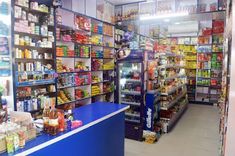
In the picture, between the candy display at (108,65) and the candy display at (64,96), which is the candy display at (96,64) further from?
the candy display at (64,96)

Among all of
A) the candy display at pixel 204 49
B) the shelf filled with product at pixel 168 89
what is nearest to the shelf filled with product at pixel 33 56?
the shelf filled with product at pixel 168 89

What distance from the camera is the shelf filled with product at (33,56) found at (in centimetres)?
420

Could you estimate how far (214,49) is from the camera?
929 cm

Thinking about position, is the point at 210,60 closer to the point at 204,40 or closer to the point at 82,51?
the point at 204,40

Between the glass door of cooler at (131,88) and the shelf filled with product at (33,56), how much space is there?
1698 mm

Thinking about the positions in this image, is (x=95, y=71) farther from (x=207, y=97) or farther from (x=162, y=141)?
(x=207, y=97)

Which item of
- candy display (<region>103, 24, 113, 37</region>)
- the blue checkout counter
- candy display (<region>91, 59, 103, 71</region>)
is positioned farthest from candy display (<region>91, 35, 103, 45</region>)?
the blue checkout counter

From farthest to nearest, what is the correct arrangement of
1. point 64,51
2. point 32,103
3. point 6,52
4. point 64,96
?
point 64,96 < point 64,51 < point 32,103 < point 6,52

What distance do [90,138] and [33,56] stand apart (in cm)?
282

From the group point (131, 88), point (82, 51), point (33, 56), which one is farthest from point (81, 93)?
point (33, 56)

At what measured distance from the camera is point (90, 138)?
262 cm

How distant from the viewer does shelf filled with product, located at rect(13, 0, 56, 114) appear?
420 centimetres

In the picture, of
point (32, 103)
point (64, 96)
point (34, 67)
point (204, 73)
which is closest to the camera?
point (32, 103)

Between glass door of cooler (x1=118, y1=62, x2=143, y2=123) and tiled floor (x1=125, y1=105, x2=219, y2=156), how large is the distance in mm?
674
